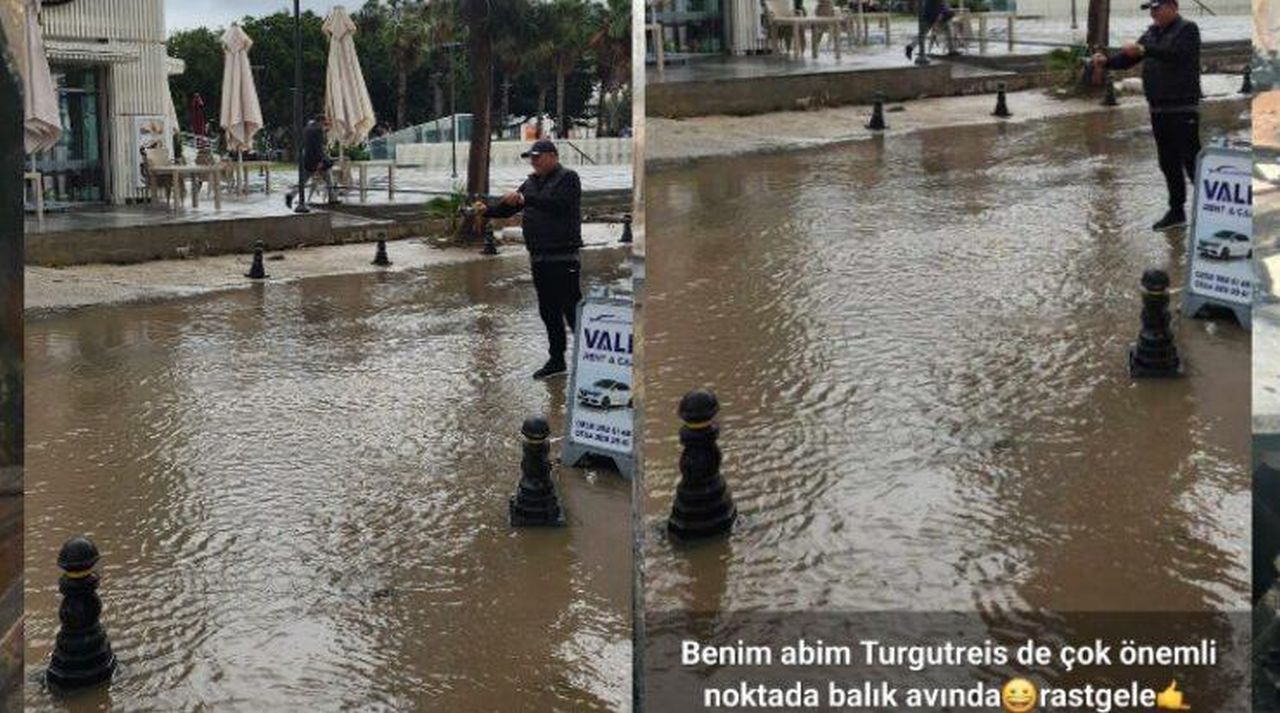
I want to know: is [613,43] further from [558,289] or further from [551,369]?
[551,369]

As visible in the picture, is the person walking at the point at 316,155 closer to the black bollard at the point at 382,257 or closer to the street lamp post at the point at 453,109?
the black bollard at the point at 382,257

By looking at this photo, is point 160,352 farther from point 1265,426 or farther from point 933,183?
point 933,183

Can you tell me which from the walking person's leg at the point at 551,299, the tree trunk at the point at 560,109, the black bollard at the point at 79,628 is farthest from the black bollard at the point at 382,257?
the black bollard at the point at 79,628

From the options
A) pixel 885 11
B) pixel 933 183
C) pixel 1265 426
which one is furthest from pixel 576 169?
pixel 933 183

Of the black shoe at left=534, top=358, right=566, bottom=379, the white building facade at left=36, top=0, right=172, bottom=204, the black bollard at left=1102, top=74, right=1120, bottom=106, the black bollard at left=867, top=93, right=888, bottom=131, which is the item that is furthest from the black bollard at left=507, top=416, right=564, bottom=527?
the black bollard at left=867, top=93, right=888, bottom=131

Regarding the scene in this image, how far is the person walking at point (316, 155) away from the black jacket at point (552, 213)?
0.48 m

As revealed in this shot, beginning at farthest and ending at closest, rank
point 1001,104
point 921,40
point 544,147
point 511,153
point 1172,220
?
point 1001,104
point 921,40
point 1172,220
point 511,153
point 544,147

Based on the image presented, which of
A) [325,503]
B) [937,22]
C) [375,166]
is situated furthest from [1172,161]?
[325,503]

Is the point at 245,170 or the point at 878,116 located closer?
the point at 245,170

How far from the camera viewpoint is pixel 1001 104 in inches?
195

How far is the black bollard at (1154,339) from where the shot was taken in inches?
136

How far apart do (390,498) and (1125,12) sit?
6.75ft

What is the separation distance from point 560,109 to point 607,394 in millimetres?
584

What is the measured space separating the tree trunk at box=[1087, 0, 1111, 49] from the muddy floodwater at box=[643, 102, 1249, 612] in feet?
1.11
